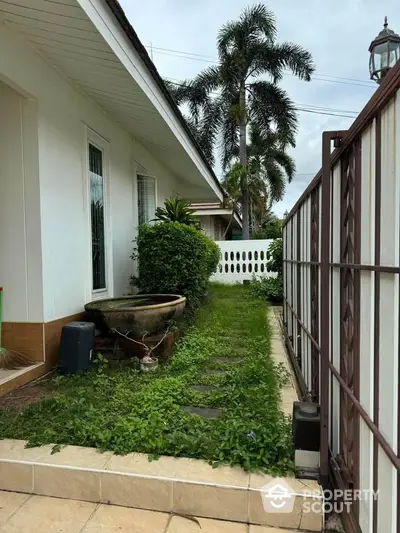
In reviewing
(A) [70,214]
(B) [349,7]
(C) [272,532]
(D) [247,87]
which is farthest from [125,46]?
(D) [247,87]

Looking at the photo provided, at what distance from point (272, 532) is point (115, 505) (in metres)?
0.82

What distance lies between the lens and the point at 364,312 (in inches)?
58.4

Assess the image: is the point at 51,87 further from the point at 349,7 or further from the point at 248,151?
the point at 248,151

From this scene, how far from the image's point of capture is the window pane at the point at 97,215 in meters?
4.84

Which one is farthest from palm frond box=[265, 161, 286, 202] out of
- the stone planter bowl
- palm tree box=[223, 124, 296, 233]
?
the stone planter bowl

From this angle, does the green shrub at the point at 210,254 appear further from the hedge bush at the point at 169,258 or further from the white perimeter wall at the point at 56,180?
the white perimeter wall at the point at 56,180

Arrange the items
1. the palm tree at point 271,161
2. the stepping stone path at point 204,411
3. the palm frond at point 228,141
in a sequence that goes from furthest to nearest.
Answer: the palm tree at point 271,161, the palm frond at point 228,141, the stepping stone path at point 204,411

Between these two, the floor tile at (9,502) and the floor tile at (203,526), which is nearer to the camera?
the floor tile at (203,526)

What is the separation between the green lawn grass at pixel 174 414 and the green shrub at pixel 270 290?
166 inches

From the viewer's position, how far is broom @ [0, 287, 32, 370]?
3355mm

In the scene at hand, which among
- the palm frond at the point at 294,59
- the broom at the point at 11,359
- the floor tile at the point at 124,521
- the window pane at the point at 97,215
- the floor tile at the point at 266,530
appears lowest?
the floor tile at the point at 266,530

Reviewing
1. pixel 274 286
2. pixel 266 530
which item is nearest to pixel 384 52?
pixel 266 530

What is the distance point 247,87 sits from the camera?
16688 millimetres

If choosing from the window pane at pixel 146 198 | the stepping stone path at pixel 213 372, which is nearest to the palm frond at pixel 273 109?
the window pane at pixel 146 198
